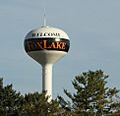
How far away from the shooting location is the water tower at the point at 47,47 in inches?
4107

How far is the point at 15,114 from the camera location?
8906cm

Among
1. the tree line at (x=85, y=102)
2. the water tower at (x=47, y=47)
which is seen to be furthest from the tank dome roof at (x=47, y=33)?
the tree line at (x=85, y=102)

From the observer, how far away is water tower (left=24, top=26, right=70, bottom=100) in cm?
10431

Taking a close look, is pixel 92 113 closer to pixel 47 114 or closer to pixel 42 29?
pixel 47 114

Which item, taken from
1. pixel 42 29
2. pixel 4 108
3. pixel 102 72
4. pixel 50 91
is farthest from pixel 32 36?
pixel 102 72

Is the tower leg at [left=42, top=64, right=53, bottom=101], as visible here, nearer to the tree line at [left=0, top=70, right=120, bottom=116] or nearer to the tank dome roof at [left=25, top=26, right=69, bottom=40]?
the tank dome roof at [left=25, top=26, right=69, bottom=40]

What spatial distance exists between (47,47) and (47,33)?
3304 millimetres

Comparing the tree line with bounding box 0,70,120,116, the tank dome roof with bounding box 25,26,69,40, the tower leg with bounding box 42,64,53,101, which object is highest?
the tank dome roof with bounding box 25,26,69,40

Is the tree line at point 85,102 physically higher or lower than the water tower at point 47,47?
lower

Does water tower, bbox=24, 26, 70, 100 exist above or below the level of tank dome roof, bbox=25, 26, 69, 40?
below

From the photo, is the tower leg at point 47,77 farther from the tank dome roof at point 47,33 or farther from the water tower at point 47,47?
the tank dome roof at point 47,33

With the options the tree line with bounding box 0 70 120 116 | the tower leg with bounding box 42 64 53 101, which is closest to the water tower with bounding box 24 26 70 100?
the tower leg with bounding box 42 64 53 101

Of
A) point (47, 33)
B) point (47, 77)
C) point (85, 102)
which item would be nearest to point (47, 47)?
point (47, 33)

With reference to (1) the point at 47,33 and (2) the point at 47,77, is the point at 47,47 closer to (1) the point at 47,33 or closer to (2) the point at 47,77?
(1) the point at 47,33
